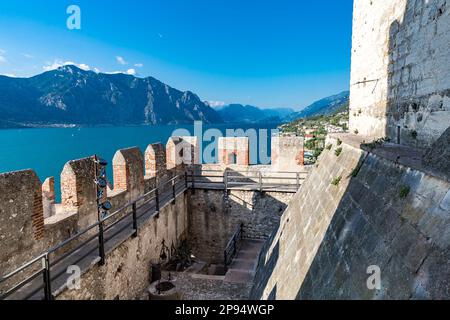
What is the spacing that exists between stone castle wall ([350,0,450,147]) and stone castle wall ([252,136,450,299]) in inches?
34.2

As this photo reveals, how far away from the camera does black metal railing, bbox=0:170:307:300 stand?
185 inches

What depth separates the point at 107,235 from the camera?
761 cm

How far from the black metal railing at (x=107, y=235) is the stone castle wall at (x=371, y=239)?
11.0ft

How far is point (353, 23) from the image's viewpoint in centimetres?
866

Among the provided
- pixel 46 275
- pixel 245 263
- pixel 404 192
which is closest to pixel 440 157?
pixel 404 192

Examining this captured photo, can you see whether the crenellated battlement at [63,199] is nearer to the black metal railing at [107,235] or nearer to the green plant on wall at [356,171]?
the black metal railing at [107,235]

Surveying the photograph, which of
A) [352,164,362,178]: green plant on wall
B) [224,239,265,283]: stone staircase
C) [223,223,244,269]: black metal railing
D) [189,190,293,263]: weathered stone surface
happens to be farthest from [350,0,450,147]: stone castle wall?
[223,223,244,269]: black metal railing

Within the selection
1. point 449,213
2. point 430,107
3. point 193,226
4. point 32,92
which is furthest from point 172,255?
point 32,92

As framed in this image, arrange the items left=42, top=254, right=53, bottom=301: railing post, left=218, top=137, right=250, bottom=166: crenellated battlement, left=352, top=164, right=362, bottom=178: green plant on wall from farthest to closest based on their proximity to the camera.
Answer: left=218, top=137, right=250, bottom=166: crenellated battlement, left=352, top=164, right=362, bottom=178: green plant on wall, left=42, top=254, right=53, bottom=301: railing post

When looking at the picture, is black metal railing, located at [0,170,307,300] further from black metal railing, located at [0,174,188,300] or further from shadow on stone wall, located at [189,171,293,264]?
shadow on stone wall, located at [189,171,293,264]

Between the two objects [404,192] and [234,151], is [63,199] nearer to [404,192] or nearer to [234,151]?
[404,192]

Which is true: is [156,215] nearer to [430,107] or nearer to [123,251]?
[123,251]

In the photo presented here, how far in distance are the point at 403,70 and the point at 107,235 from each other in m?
7.04

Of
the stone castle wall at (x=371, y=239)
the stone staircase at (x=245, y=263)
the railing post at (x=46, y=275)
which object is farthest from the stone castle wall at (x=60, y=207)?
the stone castle wall at (x=371, y=239)
